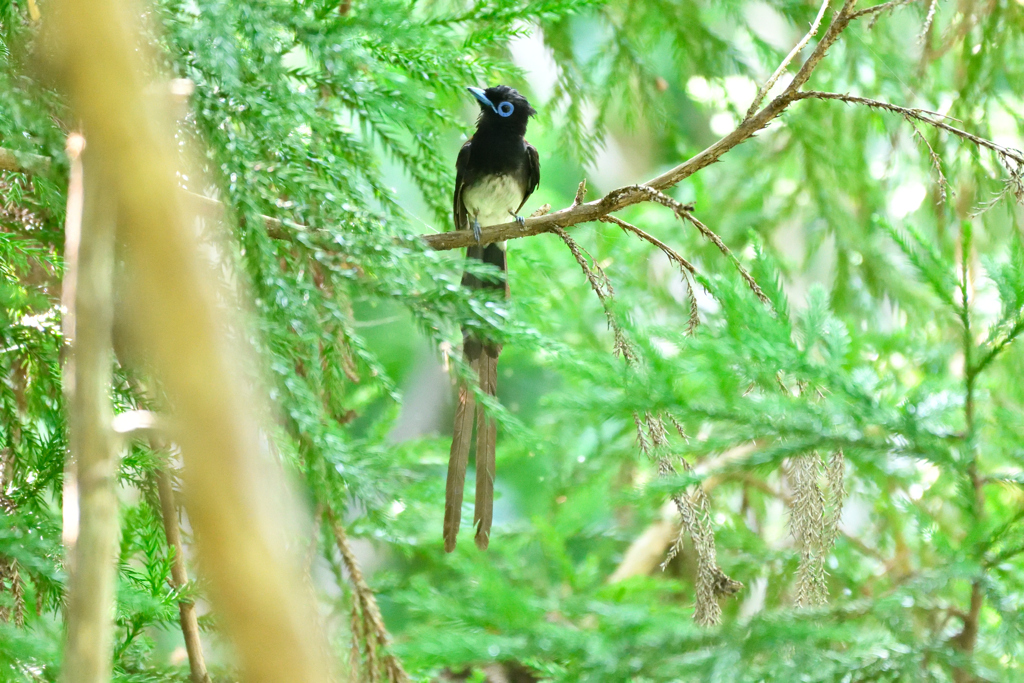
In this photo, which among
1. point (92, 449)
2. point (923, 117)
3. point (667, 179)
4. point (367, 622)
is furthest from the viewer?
point (367, 622)

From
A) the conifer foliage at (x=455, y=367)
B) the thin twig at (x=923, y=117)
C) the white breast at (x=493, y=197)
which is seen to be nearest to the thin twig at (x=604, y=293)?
the conifer foliage at (x=455, y=367)

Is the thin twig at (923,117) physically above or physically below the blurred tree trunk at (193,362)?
above

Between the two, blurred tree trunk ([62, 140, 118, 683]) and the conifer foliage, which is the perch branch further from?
blurred tree trunk ([62, 140, 118, 683])

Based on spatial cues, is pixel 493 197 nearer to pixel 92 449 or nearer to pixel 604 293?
pixel 604 293

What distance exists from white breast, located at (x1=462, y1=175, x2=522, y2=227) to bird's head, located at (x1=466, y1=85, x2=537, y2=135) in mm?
176

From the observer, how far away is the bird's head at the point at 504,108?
2.39 metres

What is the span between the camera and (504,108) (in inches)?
96.1

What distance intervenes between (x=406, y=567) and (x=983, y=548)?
3.13m

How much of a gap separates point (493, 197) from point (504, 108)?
275 millimetres

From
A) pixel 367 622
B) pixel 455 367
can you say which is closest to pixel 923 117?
pixel 455 367

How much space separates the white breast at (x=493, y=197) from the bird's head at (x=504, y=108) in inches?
6.9

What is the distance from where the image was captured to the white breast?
8.05 feet

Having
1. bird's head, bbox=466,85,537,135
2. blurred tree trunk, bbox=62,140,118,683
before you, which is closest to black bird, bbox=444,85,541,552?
bird's head, bbox=466,85,537,135

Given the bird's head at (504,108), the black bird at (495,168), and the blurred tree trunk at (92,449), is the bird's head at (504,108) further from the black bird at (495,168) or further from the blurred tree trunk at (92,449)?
the blurred tree trunk at (92,449)
